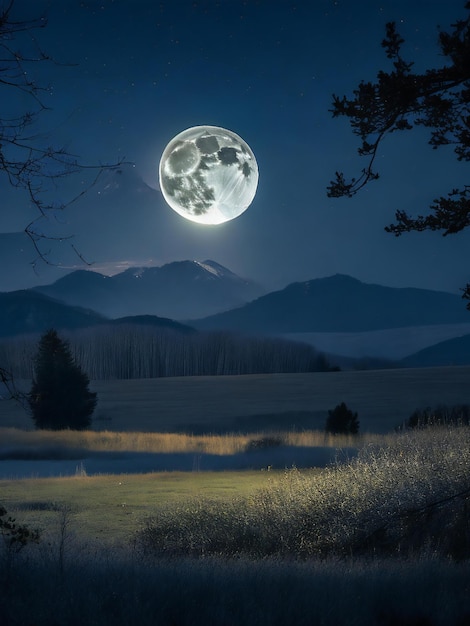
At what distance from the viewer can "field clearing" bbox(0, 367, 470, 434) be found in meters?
39.3

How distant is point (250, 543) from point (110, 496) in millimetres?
6149

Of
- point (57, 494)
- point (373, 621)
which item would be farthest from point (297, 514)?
point (57, 494)

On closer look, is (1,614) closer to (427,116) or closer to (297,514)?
(297,514)

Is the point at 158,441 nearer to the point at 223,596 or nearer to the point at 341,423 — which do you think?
the point at 341,423

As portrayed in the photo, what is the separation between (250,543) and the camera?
448 inches

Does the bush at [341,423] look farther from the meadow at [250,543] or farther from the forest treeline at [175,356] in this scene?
the forest treeline at [175,356]

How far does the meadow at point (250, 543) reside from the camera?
6.72 m

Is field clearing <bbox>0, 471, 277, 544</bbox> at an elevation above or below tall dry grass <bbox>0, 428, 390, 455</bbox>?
below

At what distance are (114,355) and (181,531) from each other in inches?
1943

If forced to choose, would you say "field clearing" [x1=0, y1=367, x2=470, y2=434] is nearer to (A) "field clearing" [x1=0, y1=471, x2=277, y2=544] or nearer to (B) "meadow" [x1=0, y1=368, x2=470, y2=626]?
(B) "meadow" [x1=0, y1=368, x2=470, y2=626]

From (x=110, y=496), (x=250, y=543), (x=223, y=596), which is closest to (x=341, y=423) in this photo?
(x=110, y=496)

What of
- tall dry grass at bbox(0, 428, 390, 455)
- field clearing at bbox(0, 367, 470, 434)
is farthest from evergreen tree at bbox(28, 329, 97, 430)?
field clearing at bbox(0, 367, 470, 434)

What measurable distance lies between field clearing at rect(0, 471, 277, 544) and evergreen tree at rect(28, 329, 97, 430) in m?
11.9

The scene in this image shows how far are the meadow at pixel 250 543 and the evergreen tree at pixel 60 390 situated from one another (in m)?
6.04
